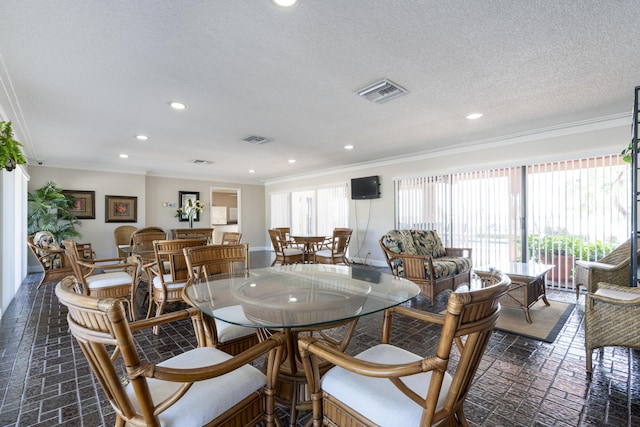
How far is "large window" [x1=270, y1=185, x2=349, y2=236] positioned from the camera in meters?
7.67

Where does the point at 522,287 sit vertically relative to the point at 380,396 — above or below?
below

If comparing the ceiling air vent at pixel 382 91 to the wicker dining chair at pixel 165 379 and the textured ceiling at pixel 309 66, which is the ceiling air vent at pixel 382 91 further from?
the wicker dining chair at pixel 165 379

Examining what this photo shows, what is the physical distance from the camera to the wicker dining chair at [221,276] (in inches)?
64.2

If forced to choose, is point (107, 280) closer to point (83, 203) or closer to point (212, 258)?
point (212, 258)

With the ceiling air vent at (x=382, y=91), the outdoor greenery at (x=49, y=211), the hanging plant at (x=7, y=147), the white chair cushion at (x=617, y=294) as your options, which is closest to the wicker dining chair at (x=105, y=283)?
the hanging plant at (x=7, y=147)

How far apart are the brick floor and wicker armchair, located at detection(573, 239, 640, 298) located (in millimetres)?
676

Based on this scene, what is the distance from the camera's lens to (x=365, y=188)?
6777 mm

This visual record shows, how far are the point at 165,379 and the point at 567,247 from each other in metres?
5.30

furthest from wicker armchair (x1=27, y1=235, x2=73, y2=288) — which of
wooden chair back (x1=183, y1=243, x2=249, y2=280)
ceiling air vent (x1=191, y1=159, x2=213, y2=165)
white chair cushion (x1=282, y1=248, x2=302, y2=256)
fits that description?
wooden chair back (x1=183, y1=243, x2=249, y2=280)

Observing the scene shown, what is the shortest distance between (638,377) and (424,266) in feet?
6.41

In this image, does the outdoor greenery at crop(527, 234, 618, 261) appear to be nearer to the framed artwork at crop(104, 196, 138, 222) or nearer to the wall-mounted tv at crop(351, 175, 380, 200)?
the wall-mounted tv at crop(351, 175, 380, 200)

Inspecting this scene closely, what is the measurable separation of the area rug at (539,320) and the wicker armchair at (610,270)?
411mm

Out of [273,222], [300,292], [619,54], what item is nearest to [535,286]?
[619,54]

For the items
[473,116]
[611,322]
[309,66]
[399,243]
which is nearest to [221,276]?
[309,66]
